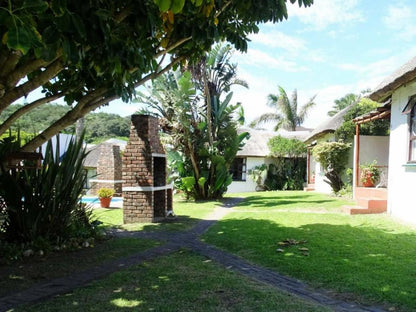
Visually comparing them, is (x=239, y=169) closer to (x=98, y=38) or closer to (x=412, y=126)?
(x=412, y=126)

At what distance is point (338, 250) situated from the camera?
589cm

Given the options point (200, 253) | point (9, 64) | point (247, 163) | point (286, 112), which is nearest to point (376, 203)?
point (200, 253)

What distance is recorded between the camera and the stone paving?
3723 mm

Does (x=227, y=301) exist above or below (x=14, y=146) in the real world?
below

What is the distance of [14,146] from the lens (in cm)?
581

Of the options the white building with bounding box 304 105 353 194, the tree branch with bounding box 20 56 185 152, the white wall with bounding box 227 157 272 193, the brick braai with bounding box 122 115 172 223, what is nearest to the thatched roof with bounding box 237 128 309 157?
the white wall with bounding box 227 157 272 193

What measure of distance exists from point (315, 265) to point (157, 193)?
5823mm

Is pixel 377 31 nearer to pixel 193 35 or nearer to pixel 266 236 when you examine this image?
pixel 266 236

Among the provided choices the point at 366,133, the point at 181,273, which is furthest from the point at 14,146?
the point at 366,133

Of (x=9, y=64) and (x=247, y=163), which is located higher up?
(x=9, y=64)

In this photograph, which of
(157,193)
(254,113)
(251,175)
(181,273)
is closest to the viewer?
(181,273)

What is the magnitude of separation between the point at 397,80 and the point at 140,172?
7144 millimetres

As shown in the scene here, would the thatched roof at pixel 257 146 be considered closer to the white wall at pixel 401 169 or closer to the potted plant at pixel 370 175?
the potted plant at pixel 370 175

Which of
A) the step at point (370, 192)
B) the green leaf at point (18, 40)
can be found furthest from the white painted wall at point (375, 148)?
the green leaf at point (18, 40)
